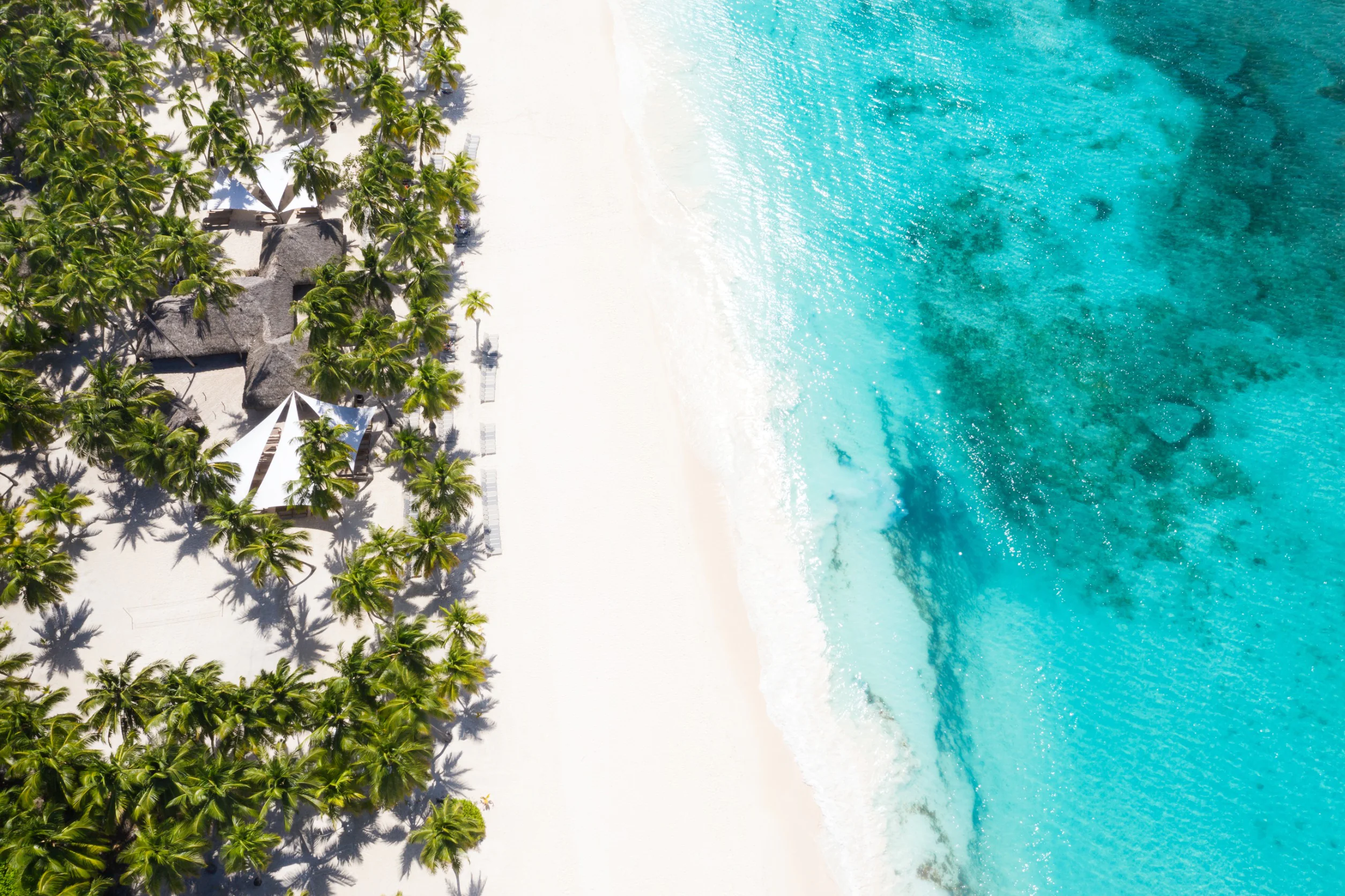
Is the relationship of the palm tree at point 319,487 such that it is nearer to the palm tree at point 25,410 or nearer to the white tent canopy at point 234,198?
the palm tree at point 25,410

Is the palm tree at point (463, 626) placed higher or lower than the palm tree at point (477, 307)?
lower

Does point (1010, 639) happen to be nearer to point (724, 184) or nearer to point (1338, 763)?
point (1338, 763)

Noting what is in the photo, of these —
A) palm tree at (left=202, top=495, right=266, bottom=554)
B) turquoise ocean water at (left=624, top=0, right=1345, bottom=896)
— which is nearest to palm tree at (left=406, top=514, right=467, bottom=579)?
palm tree at (left=202, top=495, right=266, bottom=554)

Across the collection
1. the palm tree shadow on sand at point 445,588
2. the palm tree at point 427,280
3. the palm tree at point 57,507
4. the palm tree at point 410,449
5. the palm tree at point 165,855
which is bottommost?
the palm tree at point 165,855

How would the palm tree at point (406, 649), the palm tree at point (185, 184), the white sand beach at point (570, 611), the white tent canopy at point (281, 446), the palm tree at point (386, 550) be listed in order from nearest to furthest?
the palm tree at point (406, 649) → the white sand beach at point (570, 611) → the palm tree at point (386, 550) → the white tent canopy at point (281, 446) → the palm tree at point (185, 184)

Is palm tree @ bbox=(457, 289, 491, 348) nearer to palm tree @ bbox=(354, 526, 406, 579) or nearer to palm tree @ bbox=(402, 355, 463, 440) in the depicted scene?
palm tree @ bbox=(402, 355, 463, 440)

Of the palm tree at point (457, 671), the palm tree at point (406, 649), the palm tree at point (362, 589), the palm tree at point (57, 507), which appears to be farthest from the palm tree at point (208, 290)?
the palm tree at point (457, 671)
